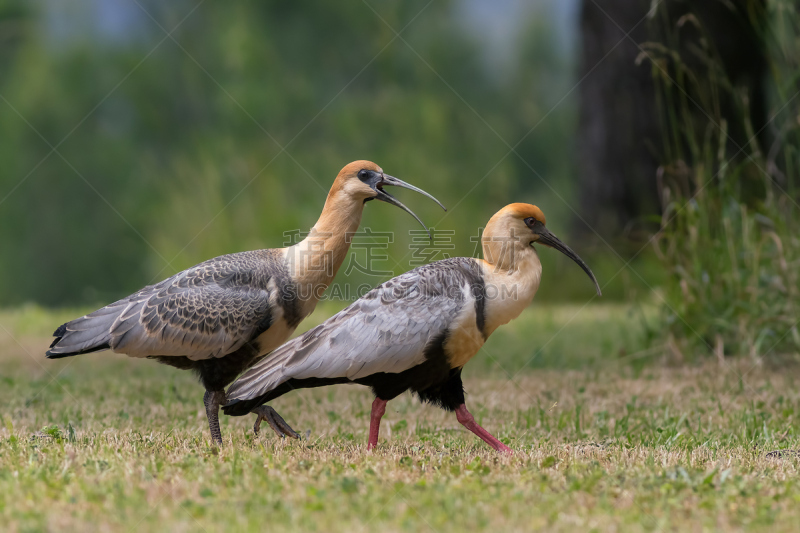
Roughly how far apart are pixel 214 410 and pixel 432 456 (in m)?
1.29

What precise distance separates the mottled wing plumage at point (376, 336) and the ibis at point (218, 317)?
34 cm

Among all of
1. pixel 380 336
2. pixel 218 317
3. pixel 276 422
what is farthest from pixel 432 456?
pixel 218 317

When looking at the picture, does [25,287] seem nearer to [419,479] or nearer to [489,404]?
[489,404]

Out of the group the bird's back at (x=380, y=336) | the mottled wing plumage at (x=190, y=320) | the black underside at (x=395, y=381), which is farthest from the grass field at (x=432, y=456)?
the mottled wing plumage at (x=190, y=320)

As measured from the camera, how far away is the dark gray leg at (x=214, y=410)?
171 inches

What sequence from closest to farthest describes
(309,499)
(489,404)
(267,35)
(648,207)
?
1. (309,499)
2. (489,404)
3. (648,207)
4. (267,35)

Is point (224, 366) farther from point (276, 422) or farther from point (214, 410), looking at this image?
point (276, 422)

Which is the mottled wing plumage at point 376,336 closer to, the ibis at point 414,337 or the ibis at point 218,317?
the ibis at point 414,337

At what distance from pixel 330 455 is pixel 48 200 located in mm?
16381

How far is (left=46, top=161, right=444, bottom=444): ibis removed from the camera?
450cm

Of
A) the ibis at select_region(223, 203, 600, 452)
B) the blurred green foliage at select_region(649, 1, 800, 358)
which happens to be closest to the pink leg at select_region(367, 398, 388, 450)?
the ibis at select_region(223, 203, 600, 452)

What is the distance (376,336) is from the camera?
13.5ft

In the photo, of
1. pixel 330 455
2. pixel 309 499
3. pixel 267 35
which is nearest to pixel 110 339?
pixel 330 455

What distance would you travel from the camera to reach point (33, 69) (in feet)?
58.4
